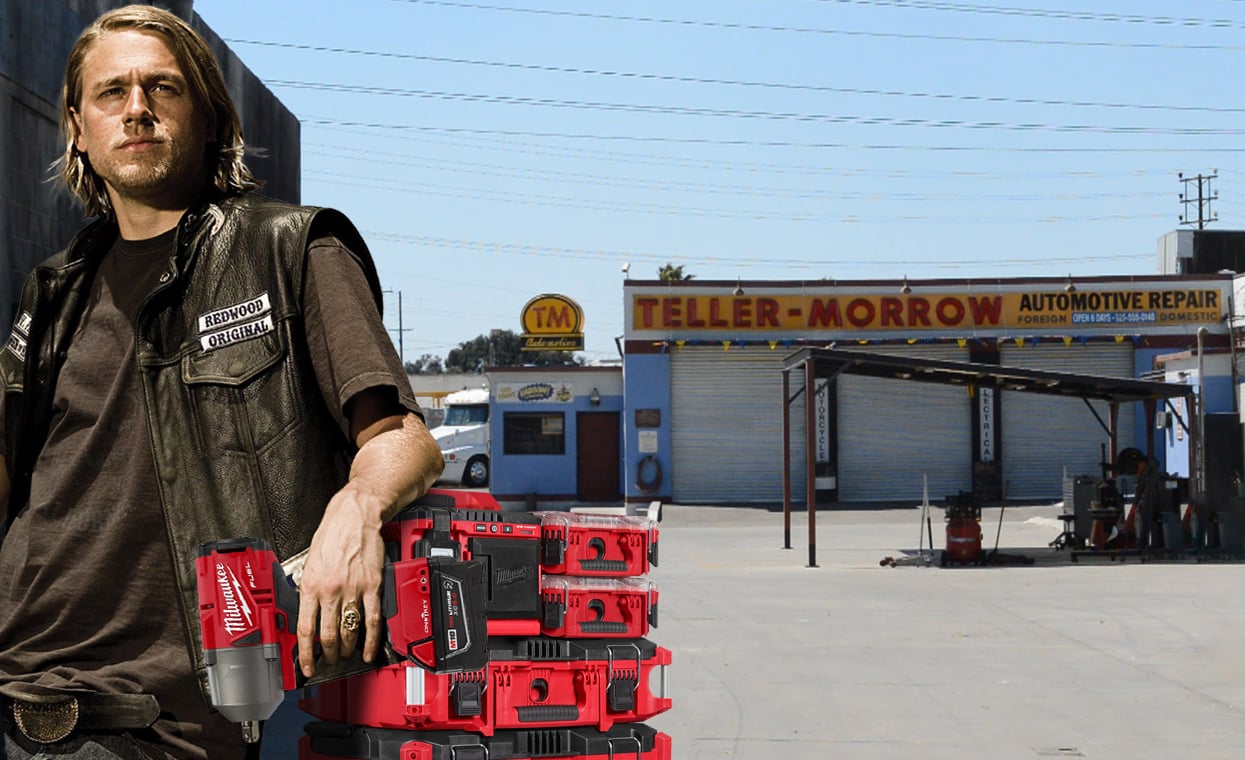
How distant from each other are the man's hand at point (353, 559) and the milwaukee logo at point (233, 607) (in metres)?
0.08

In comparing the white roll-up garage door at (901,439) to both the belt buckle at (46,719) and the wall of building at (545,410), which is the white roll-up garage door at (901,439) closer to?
the wall of building at (545,410)

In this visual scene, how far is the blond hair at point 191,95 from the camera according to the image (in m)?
2.76

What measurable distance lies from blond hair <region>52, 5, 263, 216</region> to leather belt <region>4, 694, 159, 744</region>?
95 cm

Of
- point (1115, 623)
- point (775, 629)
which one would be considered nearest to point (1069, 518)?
point (1115, 623)

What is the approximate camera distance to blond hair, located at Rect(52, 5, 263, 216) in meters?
2.76

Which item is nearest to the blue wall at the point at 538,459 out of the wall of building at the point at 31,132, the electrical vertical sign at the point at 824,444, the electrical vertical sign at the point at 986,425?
the electrical vertical sign at the point at 824,444

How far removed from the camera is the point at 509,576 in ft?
20.6

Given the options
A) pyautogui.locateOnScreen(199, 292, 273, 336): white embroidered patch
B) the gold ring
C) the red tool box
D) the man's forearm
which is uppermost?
pyautogui.locateOnScreen(199, 292, 273, 336): white embroidered patch

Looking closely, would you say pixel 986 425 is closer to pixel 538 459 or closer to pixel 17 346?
pixel 538 459

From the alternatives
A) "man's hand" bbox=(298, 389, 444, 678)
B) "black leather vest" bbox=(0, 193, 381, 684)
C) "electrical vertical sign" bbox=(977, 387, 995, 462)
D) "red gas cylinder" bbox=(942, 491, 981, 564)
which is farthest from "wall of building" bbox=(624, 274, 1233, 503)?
"man's hand" bbox=(298, 389, 444, 678)

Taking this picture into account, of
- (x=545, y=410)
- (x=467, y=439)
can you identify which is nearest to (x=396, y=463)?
(x=545, y=410)

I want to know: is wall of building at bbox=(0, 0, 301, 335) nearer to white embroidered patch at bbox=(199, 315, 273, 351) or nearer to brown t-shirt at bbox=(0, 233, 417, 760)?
brown t-shirt at bbox=(0, 233, 417, 760)

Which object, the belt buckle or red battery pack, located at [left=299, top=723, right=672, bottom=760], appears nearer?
the belt buckle

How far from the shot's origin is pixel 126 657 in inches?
103
